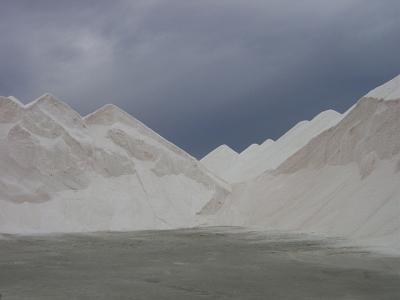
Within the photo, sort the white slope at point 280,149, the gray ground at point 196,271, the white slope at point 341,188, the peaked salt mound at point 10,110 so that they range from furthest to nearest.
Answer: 1. the white slope at point 280,149
2. the peaked salt mound at point 10,110
3. the white slope at point 341,188
4. the gray ground at point 196,271

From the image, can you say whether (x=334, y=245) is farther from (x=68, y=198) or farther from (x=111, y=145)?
(x=111, y=145)

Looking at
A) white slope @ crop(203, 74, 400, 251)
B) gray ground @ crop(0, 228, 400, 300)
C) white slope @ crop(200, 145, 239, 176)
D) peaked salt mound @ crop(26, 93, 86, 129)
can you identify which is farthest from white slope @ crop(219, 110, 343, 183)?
gray ground @ crop(0, 228, 400, 300)

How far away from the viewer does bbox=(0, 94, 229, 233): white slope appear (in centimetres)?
3092

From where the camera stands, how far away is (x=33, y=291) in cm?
1141

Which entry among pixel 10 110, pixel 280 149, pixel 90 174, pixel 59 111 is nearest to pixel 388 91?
pixel 90 174

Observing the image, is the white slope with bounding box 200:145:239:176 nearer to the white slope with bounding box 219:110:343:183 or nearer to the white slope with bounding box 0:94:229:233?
the white slope with bounding box 219:110:343:183

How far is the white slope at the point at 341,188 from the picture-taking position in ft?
76.0

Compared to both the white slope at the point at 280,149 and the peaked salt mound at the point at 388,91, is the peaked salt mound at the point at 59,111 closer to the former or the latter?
the white slope at the point at 280,149

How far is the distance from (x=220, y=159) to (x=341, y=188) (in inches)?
1147

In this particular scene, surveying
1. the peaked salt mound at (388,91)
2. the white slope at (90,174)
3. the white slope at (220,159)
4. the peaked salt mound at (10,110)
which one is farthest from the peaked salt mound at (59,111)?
the peaked salt mound at (388,91)

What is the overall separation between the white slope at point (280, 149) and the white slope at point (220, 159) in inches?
43.3

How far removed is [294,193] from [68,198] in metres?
12.4

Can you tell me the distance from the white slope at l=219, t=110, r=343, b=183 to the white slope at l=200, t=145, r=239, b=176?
3.61 ft

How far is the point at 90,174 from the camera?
35.5 meters
